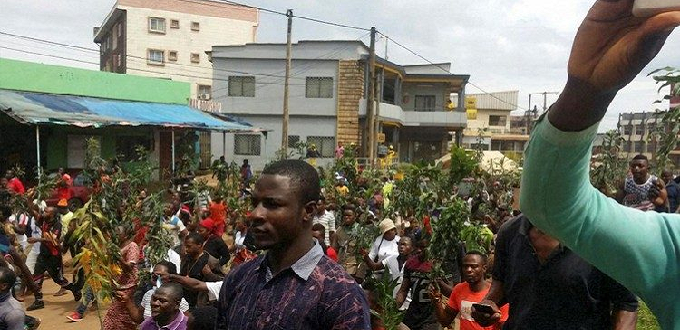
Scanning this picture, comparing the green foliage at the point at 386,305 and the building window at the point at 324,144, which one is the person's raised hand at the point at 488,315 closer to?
the green foliage at the point at 386,305

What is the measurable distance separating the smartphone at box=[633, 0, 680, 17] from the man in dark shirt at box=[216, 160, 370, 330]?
1545 mm

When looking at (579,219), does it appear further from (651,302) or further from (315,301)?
(315,301)

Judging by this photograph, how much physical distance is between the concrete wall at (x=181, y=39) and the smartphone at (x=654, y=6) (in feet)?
128

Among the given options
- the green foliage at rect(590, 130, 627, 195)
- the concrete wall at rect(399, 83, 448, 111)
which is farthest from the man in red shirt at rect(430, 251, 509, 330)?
the concrete wall at rect(399, 83, 448, 111)

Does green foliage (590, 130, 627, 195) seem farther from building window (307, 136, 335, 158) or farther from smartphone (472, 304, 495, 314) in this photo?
building window (307, 136, 335, 158)

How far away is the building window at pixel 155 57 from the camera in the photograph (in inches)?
1495

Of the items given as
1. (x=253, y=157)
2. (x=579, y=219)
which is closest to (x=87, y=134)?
(x=253, y=157)

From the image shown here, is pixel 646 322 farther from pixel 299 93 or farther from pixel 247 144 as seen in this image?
pixel 299 93

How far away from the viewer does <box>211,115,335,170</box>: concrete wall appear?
26.8 meters

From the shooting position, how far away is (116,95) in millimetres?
20234

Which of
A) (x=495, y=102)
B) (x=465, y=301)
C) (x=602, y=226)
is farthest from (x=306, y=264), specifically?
(x=495, y=102)

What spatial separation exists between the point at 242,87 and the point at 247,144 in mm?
2598

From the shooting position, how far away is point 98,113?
17.3 m

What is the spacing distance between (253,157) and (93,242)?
21.3m
